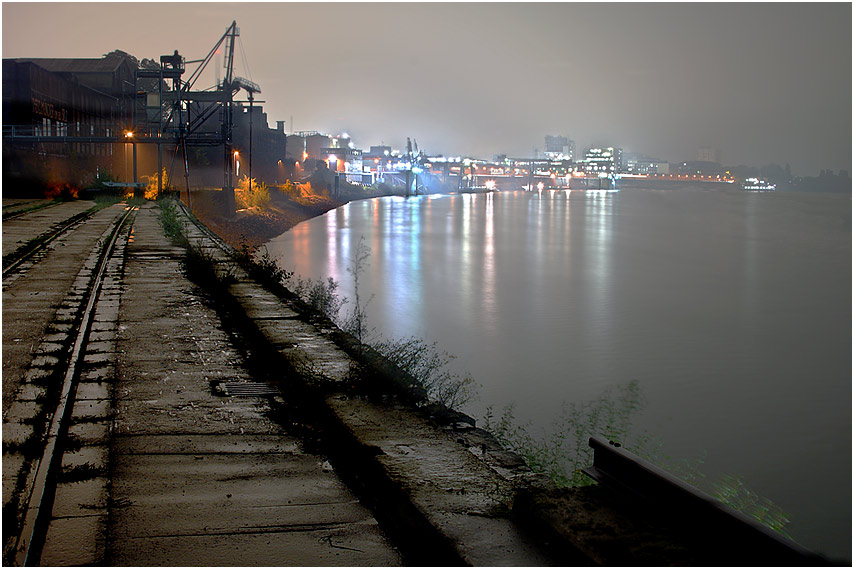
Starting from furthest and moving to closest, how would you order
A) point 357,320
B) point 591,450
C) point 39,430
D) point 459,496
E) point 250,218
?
1. point 250,218
2. point 357,320
3. point 591,450
4. point 39,430
5. point 459,496

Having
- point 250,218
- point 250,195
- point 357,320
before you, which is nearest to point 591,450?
point 357,320

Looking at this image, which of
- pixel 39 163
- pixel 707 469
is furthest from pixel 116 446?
pixel 39 163

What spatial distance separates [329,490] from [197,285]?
925 centimetres

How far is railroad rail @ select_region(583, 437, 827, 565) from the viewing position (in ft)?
11.1

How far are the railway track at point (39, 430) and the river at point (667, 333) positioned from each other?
21.0 ft

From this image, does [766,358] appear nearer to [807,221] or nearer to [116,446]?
[116,446]

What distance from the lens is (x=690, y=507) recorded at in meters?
3.86

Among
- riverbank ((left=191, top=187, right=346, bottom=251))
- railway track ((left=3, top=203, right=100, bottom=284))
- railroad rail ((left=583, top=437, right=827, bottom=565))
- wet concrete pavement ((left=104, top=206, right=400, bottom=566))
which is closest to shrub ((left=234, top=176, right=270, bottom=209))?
riverbank ((left=191, top=187, right=346, bottom=251))

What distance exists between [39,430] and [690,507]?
461 centimetres

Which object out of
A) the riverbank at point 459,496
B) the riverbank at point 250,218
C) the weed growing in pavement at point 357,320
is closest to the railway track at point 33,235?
the weed growing in pavement at point 357,320

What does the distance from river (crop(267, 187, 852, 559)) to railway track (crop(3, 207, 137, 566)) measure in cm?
641

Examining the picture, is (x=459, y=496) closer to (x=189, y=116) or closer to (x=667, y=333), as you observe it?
(x=667, y=333)

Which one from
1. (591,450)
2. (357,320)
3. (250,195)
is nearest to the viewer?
(591,450)

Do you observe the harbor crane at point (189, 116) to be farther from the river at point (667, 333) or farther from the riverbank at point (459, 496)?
the riverbank at point (459, 496)
